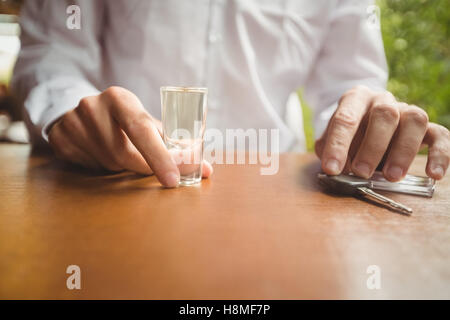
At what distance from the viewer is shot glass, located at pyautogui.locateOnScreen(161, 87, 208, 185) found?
554 millimetres

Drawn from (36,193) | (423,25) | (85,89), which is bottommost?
(36,193)

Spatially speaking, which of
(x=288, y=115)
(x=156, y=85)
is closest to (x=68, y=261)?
(x=156, y=85)

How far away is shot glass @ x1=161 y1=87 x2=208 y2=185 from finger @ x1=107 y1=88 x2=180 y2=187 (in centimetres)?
3

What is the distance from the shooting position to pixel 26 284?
266mm

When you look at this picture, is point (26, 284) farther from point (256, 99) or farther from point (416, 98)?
point (416, 98)

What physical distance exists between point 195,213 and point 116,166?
0.87 ft

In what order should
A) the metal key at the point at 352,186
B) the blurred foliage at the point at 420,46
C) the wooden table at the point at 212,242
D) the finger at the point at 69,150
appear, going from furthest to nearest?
the blurred foliage at the point at 420,46 → the finger at the point at 69,150 → the metal key at the point at 352,186 → the wooden table at the point at 212,242

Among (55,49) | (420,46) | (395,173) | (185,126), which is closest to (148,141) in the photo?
(185,126)

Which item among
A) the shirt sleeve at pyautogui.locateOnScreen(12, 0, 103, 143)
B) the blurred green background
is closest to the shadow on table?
the shirt sleeve at pyautogui.locateOnScreen(12, 0, 103, 143)

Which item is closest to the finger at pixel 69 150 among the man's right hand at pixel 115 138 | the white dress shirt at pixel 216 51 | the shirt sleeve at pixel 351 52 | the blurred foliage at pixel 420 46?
the man's right hand at pixel 115 138

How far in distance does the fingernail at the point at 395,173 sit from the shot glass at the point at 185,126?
320mm

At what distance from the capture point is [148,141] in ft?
1.77

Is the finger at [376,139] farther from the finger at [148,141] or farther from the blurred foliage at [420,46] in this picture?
the blurred foliage at [420,46]

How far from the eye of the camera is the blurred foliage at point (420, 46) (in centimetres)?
220
